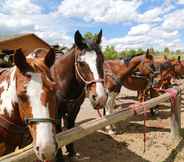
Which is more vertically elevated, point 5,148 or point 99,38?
point 99,38

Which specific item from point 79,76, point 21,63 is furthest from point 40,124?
point 79,76

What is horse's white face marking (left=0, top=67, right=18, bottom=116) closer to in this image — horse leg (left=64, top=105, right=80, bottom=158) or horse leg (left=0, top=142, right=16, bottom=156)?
horse leg (left=0, top=142, right=16, bottom=156)

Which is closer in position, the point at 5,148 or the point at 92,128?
the point at 5,148

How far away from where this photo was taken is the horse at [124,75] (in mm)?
7094

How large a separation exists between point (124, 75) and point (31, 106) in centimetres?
565

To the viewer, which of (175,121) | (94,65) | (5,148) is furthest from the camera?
(175,121)

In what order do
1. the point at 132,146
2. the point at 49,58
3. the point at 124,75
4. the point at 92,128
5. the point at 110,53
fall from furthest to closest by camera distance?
the point at 110,53 < the point at 124,75 < the point at 132,146 < the point at 92,128 < the point at 49,58

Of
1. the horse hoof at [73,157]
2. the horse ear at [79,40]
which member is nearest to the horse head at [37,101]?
the horse ear at [79,40]

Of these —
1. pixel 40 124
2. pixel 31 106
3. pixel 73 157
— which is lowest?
pixel 73 157

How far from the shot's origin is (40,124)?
6.81ft

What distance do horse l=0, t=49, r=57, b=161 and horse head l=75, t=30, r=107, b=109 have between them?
Answer: 1284 mm

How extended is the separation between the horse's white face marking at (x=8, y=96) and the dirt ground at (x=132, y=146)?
273cm

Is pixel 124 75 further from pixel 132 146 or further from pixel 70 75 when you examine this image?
pixel 70 75

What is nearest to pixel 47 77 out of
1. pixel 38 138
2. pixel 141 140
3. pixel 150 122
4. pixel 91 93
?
pixel 38 138
